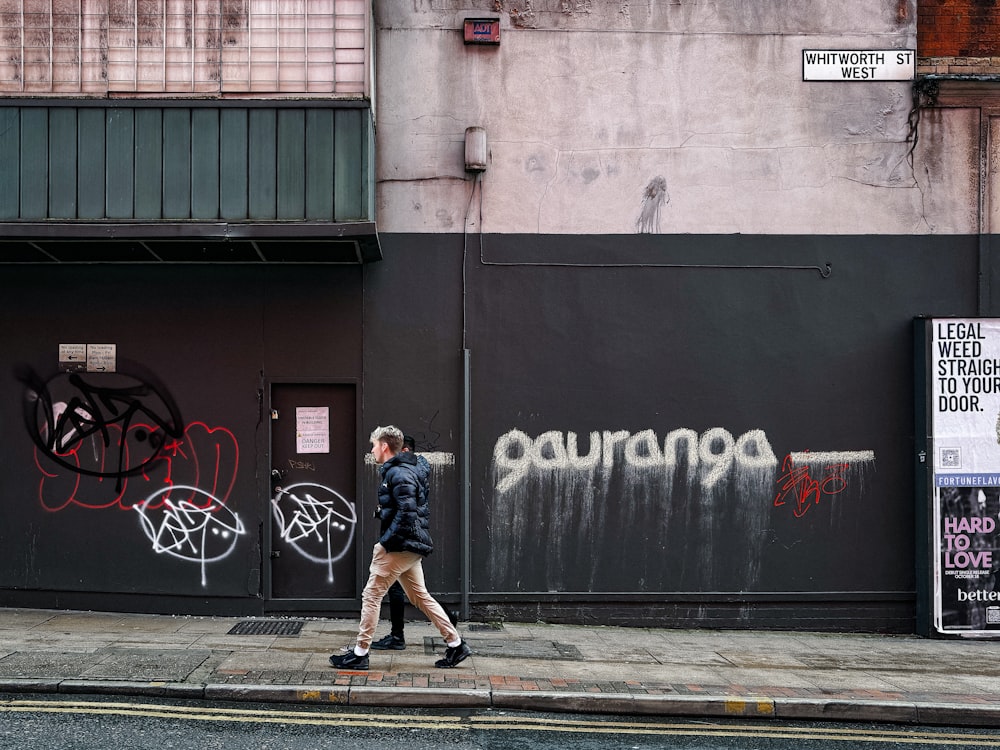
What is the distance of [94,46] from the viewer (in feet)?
28.8

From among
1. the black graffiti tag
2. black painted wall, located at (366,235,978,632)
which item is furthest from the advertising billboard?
the black graffiti tag

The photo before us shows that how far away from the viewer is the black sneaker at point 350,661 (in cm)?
729

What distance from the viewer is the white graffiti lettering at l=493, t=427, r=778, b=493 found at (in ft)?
31.7

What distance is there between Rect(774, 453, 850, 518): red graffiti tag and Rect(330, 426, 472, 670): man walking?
158 inches

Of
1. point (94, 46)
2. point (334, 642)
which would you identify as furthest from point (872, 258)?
point (94, 46)

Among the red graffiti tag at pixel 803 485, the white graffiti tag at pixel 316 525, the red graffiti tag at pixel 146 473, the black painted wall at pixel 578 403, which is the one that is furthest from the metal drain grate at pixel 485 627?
the red graffiti tag at pixel 803 485

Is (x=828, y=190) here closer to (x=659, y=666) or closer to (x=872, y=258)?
(x=872, y=258)

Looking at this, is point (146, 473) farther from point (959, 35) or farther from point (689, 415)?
point (959, 35)

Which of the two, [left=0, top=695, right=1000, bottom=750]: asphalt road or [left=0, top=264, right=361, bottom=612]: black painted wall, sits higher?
[left=0, top=264, right=361, bottom=612]: black painted wall

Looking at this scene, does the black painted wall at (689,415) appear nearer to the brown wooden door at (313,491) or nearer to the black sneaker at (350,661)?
the brown wooden door at (313,491)

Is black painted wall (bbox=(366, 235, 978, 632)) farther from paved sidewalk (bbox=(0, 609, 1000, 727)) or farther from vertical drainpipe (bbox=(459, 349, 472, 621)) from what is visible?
paved sidewalk (bbox=(0, 609, 1000, 727))

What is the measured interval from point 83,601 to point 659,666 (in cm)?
569

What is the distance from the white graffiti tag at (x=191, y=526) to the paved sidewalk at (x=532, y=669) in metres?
0.64

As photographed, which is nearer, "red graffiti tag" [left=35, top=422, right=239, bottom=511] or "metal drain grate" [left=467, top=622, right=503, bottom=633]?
"metal drain grate" [left=467, top=622, right=503, bottom=633]
